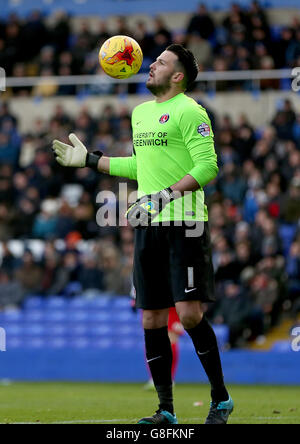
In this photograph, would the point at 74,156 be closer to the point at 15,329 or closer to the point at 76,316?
the point at 76,316

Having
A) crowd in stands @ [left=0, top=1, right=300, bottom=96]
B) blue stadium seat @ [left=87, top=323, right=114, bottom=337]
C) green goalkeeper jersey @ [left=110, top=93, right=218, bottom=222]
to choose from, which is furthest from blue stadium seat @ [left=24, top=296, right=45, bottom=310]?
green goalkeeper jersey @ [left=110, top=93, right=218, bottom=222]

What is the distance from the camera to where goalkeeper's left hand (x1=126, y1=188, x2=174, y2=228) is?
6758 mm

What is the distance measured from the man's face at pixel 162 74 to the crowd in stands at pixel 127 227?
784 cm

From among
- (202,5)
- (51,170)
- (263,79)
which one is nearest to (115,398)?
(51,170)

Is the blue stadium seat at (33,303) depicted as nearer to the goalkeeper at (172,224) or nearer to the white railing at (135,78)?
the white railing at (135,78)

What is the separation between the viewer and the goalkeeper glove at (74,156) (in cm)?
726

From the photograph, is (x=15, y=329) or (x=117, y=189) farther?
(x=117, y=189)

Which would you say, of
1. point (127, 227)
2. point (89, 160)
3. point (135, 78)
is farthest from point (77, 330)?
point (89, 160)

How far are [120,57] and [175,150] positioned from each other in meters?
1.00

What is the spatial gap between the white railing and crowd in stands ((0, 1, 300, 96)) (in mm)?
122

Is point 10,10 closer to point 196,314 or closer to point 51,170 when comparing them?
point 51,170

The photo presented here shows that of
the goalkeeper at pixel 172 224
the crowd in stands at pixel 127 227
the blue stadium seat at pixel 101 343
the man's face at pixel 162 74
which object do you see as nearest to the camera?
the goalkeeper at pixel 172 224

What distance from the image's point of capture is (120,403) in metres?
9.62
